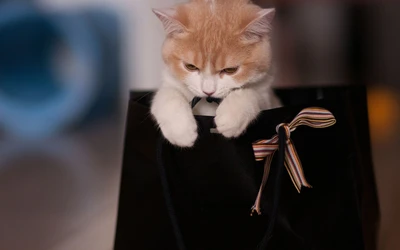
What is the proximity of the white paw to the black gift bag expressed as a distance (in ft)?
0.06

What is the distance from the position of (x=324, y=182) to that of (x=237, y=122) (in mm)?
220

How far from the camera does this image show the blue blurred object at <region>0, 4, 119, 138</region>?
151 cm

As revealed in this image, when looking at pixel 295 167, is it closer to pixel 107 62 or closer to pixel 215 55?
pixel 215 55

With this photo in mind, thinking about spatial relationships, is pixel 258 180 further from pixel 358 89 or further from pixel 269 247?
pixel 358 89

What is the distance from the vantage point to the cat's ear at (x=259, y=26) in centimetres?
88

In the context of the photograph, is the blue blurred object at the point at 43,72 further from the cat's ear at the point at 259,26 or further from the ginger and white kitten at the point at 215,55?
the cat's ear at the point at 259,26

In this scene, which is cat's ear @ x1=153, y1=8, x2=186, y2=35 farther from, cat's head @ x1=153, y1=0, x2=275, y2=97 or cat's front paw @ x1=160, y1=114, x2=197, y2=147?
cat's front paw @ x1=160, y1=114, x2=197, y2=147

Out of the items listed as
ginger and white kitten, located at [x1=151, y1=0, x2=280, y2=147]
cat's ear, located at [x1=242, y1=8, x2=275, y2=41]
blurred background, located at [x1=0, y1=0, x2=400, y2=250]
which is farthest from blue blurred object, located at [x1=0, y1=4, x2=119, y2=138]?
cat's ear, located at [x1=242, y1=8, x2=275, y2=41]

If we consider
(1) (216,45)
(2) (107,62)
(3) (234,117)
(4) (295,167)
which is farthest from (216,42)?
(2) (107,62)

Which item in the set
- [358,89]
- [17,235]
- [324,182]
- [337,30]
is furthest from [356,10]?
[17,235]

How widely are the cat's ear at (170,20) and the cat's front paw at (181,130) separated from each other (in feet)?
0.73

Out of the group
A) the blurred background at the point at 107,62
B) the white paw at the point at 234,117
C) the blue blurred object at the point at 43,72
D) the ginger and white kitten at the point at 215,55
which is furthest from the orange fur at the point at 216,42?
the blue blurred object at the point at 43,72

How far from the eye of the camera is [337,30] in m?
1.51

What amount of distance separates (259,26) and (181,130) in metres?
0.30
